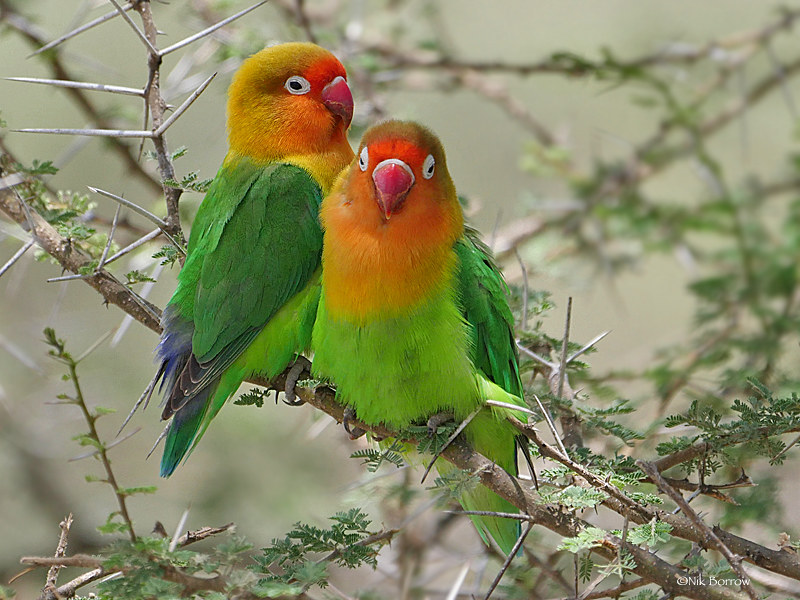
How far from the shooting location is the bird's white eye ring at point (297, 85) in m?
3.61

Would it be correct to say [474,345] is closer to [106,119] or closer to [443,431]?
[443,431]

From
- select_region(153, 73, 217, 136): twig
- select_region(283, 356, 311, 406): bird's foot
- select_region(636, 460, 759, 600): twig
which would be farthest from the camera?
select_region(283, 356, 311, 406): bird's foot

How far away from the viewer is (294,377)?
10.6 feet

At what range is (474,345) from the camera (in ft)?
9.68

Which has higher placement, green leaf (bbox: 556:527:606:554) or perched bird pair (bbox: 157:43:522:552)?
perched bird pair (bbox: 157:43:522:552)

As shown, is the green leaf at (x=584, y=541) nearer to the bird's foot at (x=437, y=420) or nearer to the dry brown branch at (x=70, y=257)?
the bird's foot at (x=437, y=420)

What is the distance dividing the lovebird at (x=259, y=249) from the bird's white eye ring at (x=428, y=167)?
67 centimetres

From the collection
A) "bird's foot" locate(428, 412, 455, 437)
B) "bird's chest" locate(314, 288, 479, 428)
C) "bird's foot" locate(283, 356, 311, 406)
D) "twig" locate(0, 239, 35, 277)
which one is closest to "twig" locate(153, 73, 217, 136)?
"twig" locate(0, 239, 35, 277)

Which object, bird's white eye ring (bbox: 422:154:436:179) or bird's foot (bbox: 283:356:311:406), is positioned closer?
bird's white eye ring (bbox: 422:154:436:179)

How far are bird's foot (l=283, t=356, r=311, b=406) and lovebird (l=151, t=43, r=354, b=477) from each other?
4cm

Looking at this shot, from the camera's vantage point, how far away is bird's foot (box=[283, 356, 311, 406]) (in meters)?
3.20

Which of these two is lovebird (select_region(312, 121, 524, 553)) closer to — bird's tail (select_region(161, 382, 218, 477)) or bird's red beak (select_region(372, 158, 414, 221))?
bird's red beak (select_region(372, 158, 414, 221))

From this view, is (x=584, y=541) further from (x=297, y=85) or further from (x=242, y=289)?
(x=297, y=85)

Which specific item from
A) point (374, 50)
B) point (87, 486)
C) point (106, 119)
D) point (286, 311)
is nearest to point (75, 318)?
point (87, 486)
